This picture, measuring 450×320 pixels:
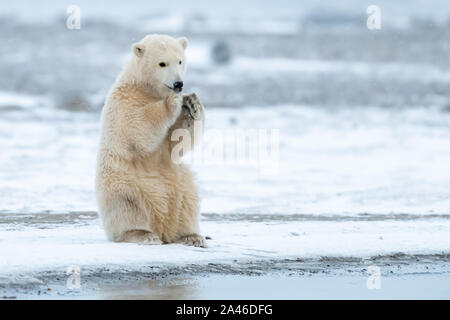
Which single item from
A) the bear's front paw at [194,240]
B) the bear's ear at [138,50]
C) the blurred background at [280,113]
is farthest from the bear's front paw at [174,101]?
the blurred background at [280,113]

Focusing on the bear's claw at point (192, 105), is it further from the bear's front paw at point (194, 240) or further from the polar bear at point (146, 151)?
the bear's front paw at point (194, 240)

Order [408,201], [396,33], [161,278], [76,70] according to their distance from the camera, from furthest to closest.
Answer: [396,33] → [76,70] → [408,201] → [161,278]

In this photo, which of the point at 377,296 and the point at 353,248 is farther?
the point at 353,248

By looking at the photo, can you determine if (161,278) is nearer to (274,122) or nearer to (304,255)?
(304,255)

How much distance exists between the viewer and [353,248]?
A: 6.71m

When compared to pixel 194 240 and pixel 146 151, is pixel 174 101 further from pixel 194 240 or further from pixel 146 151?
pixel 194 240

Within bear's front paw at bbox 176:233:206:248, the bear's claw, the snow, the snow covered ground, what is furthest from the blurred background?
the bear's claw

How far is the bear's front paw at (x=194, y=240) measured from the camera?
6508mm

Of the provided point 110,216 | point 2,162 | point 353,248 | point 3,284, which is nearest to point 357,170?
point 2,162

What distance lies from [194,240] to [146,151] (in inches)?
30.7

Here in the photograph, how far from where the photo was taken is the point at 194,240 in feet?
21.4

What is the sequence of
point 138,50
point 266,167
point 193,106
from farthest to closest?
point 266,167, point 138,50, point 193,106

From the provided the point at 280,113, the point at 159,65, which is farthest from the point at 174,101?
the point at 280,113

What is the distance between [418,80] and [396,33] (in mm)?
16014
